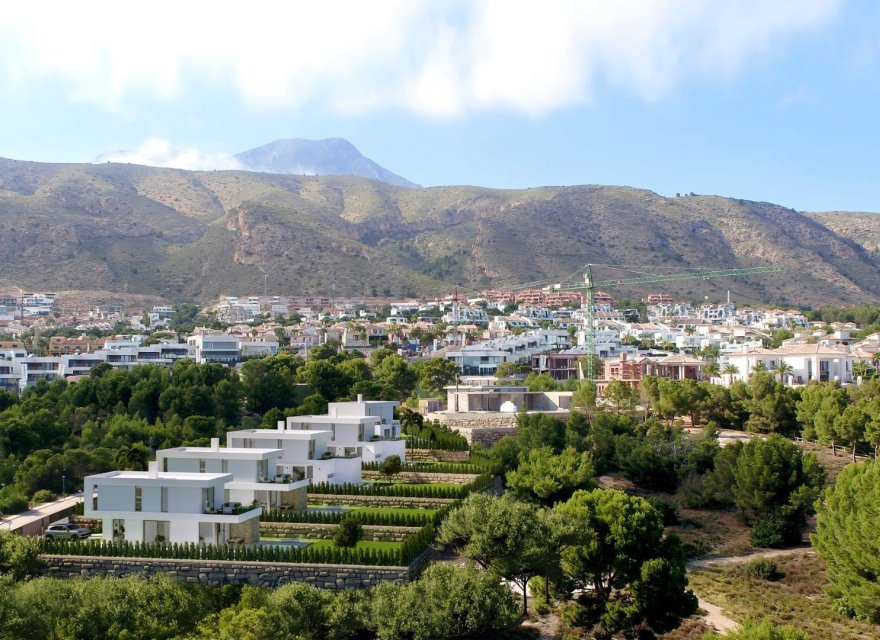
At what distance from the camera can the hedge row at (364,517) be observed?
87.8ft

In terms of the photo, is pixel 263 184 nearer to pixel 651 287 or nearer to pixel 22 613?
pixel 651 287

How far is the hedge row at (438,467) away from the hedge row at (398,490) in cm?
263

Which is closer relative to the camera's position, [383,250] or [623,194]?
[383,250]

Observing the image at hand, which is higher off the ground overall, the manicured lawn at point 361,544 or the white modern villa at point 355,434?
the white modern villa at point 355,434

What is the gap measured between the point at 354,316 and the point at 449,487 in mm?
86510

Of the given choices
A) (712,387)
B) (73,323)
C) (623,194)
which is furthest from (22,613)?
(623,194)

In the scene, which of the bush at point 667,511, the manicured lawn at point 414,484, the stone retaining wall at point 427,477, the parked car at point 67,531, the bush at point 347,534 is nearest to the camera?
the bush at point 347,534

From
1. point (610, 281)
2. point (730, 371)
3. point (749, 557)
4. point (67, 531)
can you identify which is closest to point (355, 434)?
point (67, 531)

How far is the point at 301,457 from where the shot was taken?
32.3 m

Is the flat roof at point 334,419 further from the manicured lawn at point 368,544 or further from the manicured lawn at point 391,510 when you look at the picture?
the manicured lawn at point 368,544

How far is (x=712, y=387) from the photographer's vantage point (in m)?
52.4

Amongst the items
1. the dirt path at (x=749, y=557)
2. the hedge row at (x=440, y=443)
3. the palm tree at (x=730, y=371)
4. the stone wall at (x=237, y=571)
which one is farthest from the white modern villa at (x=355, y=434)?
the palm tree at (x=730, y=371)

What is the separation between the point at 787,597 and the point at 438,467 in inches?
510

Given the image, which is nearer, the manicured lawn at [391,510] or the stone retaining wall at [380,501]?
the manicured lawn at [391,510]
